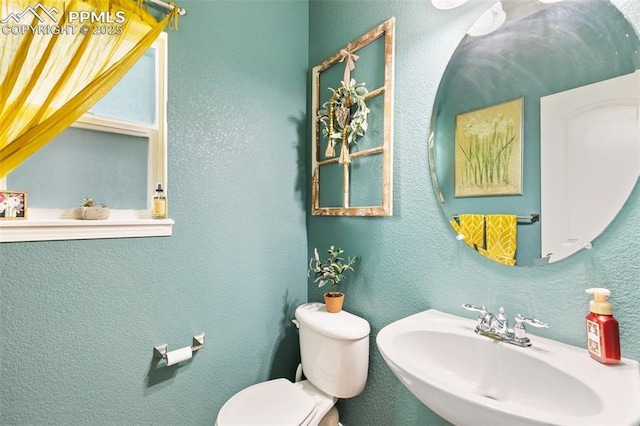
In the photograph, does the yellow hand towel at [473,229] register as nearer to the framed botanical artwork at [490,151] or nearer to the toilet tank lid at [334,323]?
the framed botanical artwork at [490,151]

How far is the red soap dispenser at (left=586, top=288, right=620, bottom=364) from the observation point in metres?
0.68

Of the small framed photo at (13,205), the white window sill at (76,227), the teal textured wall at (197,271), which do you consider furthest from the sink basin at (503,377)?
the small framed photo at (13,205)

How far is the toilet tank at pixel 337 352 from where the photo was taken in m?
1.19

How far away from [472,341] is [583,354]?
0.26 m

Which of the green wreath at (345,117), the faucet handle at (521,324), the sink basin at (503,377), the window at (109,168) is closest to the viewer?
the sink basin at (503,377)

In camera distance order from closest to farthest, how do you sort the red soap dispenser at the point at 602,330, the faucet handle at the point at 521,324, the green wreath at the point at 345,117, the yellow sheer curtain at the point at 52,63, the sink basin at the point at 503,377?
1. the sink basin at the point at 503,377
2. the red soap dispenser at the point at 602,330
3. the faucet handle at the point at 521,324
4. the yellow sheer curtain at the point at 52,63
5. the green wreath at the point at 345,117

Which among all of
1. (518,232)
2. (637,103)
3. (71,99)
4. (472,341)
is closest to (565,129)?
(637,103)

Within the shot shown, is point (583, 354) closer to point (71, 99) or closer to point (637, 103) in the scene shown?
point (637, 103)

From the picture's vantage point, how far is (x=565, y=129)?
805 mm

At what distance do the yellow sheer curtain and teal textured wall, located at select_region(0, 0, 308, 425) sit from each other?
9.5 inches

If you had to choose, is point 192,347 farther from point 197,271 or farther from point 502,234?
point 502,234

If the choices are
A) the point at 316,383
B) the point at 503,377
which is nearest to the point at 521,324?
A: the point at 503,377

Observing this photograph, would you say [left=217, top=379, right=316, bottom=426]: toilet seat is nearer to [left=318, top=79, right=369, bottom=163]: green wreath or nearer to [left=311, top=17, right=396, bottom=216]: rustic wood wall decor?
[left=311, top=17, right=396, bottom=216]: rustic wood wall decor

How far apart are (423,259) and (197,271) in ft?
3.25
